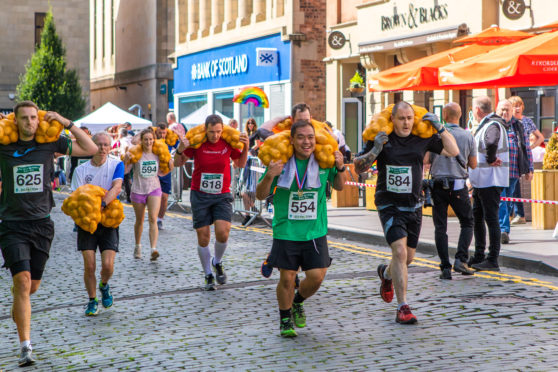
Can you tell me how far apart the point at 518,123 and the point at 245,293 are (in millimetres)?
5722

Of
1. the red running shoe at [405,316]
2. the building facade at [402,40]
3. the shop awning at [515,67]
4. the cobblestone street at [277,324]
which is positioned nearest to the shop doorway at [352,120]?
the building facade at [402,40]

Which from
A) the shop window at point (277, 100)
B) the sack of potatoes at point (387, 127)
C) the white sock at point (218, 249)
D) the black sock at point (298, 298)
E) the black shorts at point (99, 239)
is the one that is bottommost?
the black sock at point (298, 298)

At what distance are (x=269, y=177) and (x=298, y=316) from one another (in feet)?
3.93

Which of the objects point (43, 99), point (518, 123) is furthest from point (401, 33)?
point (43, 99)

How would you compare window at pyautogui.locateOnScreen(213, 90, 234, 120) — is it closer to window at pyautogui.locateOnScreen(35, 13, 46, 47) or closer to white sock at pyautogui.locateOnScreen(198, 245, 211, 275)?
white sock at pyautogui.locateOnScreen(198, 245, 211, 275)

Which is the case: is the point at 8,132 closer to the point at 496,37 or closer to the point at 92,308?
the point at 92,308

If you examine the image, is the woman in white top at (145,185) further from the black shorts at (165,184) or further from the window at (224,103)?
the window at (224,103)

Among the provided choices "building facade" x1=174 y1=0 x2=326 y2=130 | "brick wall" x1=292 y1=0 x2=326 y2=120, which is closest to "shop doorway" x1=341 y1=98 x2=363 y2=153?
"brick wall" x1=292 y1=0 x2=326 y2=120

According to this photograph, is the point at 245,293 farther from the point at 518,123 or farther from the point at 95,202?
the point at 518,123

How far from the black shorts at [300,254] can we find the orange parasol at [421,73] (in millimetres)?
8862

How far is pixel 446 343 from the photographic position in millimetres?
7152

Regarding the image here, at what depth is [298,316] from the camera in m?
7.84

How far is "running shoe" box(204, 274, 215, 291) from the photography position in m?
10.0

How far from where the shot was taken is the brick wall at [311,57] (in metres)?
30.4
